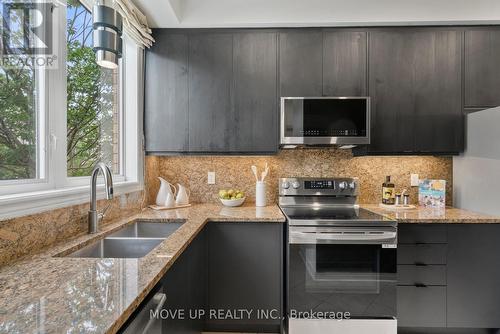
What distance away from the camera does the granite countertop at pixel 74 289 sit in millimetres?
629

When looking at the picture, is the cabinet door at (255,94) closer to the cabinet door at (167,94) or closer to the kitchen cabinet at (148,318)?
the cabinet door at (167,94)

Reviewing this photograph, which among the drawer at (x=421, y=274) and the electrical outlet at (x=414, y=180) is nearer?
the drawer at (x=421, y=274)

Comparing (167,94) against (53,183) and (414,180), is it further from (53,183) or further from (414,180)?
(414,180)

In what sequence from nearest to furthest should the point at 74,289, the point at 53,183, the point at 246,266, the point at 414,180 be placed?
the point at 74,289 → the point at 53,183 → the point at 246,266 → the point at 414,180

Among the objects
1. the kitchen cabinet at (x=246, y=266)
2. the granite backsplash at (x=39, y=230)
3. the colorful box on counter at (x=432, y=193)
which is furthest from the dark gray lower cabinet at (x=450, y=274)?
the granite backsplash at (x=39, y=230)

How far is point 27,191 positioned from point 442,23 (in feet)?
9.68

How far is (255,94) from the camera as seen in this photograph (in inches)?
87.6

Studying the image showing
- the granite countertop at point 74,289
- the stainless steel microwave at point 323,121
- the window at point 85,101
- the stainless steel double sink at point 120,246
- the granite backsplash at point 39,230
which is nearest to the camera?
the granite countertop at point 74,289

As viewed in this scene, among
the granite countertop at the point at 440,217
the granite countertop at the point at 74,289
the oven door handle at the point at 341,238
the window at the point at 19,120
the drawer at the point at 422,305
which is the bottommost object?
the drawer at the point at 422,305

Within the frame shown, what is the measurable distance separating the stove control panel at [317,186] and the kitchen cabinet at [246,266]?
0.56 m

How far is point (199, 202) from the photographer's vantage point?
2545mm

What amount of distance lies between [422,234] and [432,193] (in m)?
0.58

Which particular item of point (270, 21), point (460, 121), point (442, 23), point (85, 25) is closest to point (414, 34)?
point (442, 23)

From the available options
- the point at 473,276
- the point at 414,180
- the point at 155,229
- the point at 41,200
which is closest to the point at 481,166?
the point at 414,180
